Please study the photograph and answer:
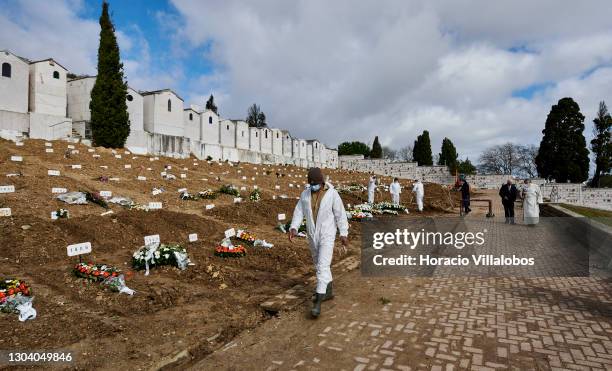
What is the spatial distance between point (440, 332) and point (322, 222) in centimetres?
210

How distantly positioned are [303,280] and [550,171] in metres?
41.5

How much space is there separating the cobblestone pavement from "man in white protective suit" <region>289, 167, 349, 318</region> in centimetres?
58

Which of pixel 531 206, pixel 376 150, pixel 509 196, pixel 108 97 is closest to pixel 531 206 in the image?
pixel 531 206

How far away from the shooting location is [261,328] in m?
4.77

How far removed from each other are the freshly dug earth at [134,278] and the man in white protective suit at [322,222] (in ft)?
3.65

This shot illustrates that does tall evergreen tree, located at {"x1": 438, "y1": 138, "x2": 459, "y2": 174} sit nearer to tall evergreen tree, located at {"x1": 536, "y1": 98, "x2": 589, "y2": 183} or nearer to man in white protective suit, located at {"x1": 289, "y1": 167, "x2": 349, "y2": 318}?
tall evergreen tree, located at {"x1": 536, "y1": 98, "x2": 589, "y2": 183}

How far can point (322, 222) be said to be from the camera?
17.2ft

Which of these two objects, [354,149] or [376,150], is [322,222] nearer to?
[376,150]

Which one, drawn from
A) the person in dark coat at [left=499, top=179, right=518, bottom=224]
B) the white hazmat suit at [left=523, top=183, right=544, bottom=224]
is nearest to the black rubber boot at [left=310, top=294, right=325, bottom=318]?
the white hazmat suit at [left=523, top=183, right=544, bottom=224]

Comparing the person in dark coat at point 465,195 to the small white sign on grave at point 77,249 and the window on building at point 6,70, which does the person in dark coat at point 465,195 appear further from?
the window on building at point 6,70

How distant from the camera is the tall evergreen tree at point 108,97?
90.3ft

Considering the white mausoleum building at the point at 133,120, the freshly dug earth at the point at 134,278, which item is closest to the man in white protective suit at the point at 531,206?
the freshly dug earth at the point at 134,278

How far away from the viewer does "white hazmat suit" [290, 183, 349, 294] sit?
5.17 metres

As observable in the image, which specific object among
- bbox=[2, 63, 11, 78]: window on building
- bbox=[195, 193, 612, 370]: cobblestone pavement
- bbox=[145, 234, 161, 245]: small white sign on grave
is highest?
bbox=[2, 63, 11, 78]: window on building
